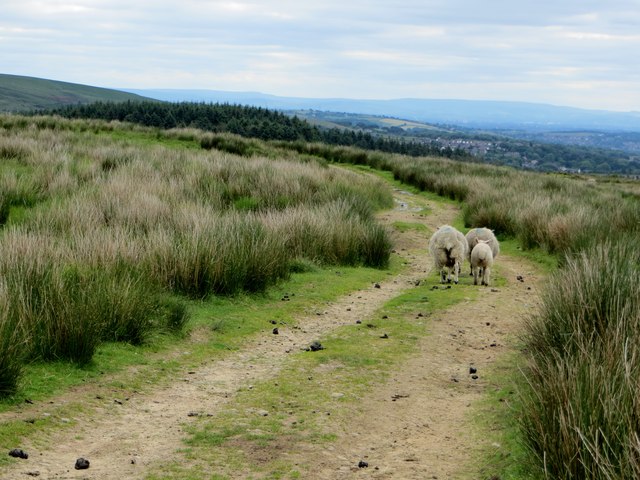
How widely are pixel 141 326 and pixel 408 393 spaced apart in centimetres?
275

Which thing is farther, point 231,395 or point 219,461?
point 231,395

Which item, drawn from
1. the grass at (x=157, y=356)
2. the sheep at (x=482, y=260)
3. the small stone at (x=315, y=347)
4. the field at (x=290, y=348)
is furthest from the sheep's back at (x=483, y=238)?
the small stone at (x=315, y=347)

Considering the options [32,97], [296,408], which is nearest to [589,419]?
[296,408]

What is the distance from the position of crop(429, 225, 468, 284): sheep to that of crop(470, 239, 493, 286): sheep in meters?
0.23

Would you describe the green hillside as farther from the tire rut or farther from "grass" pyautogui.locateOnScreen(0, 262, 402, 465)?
the tire rut

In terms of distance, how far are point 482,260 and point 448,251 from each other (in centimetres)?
56

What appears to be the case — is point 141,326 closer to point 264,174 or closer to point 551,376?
point 551,376

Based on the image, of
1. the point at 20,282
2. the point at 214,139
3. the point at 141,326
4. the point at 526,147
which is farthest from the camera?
the point at 526,147

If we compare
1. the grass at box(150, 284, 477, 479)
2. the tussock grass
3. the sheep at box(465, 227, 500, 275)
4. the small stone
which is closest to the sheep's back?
the sheep at box(465, 227, 500, 275)

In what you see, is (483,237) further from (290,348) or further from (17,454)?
(17,454)

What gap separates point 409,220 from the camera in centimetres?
1834

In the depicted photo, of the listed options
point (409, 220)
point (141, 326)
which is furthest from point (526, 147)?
point (141, 326)

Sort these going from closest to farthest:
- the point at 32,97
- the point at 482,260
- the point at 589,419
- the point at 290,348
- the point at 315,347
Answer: the point at 589,419, the point at 315,347, the point at 290,348, the point at 482,260, the point at 32,97

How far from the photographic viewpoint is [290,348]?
7520 mm
